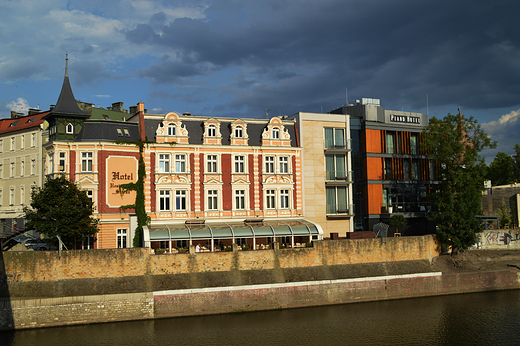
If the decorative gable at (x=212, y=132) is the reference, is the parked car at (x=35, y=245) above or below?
below

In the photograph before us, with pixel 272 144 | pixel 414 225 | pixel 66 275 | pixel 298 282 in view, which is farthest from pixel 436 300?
pixel 66 275

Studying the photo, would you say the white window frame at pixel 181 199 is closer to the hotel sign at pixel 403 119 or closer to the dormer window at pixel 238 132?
the dormer window at pixel 238 132

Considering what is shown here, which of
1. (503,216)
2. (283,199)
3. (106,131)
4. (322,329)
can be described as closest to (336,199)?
(283,199)

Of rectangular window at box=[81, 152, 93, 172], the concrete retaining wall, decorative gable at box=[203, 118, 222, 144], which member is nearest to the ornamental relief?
decorative gable at box=[203, 118, 222, 144]

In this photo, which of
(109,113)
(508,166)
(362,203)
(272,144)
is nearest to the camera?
(272,144)

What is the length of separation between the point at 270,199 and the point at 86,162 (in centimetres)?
2073

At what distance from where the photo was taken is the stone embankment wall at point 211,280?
3788 centimetres

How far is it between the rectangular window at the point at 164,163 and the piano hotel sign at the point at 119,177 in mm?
2685

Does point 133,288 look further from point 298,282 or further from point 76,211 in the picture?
point 298,282

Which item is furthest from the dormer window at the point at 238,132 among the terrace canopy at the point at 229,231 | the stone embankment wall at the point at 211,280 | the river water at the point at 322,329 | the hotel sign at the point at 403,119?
the hotel sign at the point at 403,119

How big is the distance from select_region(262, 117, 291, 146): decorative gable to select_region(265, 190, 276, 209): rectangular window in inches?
232

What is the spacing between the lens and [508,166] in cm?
9006

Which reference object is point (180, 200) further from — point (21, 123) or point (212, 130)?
point (21, 123)

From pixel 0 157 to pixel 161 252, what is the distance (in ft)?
116
